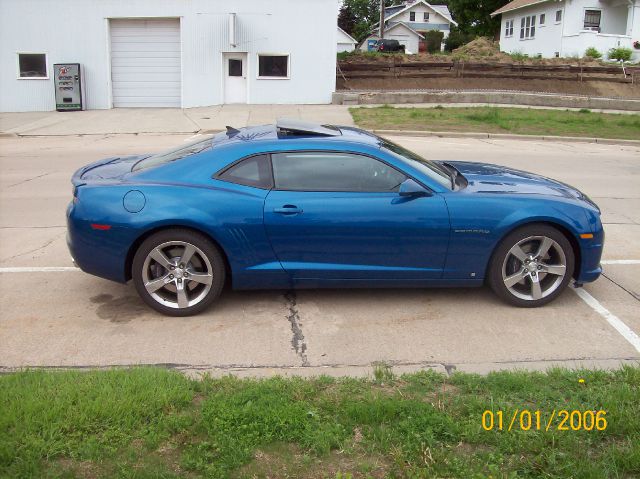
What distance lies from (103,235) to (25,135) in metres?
16.0

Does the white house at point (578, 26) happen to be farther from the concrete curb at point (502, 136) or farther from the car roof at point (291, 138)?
the car roof at point (291, 138)

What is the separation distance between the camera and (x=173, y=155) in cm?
578

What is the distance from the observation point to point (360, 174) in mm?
5363

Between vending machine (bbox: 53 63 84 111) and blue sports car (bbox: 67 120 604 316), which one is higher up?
vending machine (bbox: 53 63 84 111)

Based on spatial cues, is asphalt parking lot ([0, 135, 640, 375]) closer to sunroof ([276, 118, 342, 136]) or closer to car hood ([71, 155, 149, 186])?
car hood ([71, 155, 149, 186])

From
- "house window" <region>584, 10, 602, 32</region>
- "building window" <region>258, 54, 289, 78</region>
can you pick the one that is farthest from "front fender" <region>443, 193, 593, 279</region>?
"house window" <region>584, 10, 602, 32</region>

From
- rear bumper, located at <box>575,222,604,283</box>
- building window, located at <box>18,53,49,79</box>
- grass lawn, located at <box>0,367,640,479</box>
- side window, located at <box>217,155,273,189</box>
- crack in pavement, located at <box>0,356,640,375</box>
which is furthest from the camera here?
building window, located at <box>18,53,49,79</box>

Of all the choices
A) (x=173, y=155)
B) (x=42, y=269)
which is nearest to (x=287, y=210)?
(x=173, y=155)

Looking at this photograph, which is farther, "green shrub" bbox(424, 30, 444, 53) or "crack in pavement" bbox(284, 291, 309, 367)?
"green shrub" bbox(424, 30, 444, 53)

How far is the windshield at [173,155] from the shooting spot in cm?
564

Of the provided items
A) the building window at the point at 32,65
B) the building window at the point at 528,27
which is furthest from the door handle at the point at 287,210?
the building window at the point at 528,27

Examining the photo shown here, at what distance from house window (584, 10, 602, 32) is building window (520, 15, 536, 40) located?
5668 millimetres
